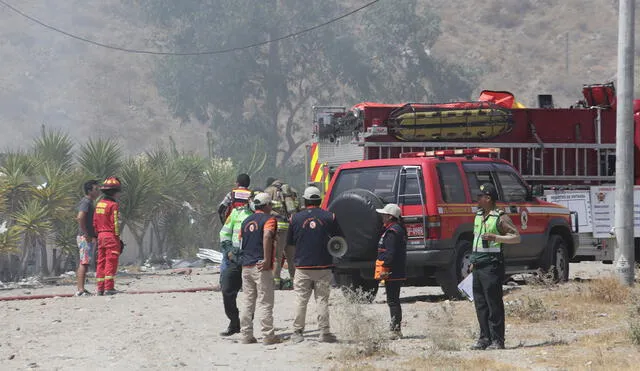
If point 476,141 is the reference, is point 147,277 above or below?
below

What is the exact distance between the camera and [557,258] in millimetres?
17094

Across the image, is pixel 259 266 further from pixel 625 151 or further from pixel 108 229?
pixel 625 151

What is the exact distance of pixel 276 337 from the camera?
1203cm

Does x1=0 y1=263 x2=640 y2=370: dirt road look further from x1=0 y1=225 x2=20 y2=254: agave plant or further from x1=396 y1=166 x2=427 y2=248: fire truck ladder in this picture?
x1=0 y1=225 x2=20 y2=254: agave plant

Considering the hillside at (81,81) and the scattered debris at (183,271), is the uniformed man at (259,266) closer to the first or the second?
the scattered debris at (183,271)

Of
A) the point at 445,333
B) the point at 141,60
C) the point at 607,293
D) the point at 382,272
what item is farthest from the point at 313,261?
the point at 141,60

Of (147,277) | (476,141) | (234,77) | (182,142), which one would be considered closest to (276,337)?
(476,141)

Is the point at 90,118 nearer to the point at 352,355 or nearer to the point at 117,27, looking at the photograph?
the point at 117,27

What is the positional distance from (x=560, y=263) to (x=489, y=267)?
6570 mm

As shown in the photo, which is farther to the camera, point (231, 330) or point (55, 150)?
point (55, 150)

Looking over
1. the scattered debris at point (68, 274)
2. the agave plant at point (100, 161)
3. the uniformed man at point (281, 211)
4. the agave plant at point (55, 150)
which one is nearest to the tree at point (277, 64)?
the agave plant at point (100, 161)

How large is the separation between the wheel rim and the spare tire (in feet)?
14.4

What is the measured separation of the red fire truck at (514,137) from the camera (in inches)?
701

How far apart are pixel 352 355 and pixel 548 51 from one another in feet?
258
